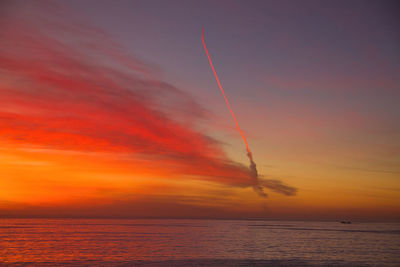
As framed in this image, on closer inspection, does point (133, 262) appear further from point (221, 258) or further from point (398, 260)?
point (398, 260)

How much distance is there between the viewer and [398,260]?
51.6 metres

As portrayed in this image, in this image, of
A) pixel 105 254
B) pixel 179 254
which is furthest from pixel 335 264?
pixel 105 254

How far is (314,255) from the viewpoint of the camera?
5684 cm

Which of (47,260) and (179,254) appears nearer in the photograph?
(47,260)

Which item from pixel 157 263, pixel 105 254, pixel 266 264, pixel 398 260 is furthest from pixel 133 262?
pixel 398 260

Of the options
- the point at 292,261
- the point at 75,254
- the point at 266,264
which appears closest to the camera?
the point at 266,264

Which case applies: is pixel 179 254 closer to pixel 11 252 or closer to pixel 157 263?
pixel 157 263

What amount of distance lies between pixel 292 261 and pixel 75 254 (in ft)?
112

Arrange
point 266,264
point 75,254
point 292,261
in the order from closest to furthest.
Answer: point 266,264, point 292,261, point 75,254

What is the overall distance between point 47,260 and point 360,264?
4457cm

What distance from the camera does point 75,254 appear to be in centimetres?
5431

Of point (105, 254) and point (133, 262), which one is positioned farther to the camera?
point (105, 254)

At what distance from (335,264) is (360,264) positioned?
3.83m

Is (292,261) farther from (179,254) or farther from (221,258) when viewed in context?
(179,254)
